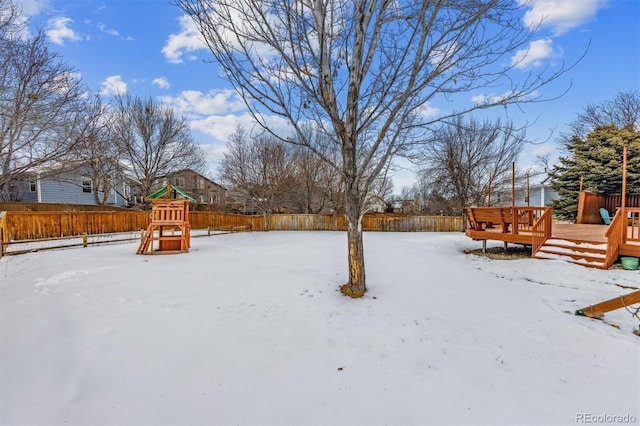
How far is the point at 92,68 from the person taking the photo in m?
7.94

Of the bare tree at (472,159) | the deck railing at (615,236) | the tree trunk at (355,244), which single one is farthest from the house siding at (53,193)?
the deck railing at (615,236)

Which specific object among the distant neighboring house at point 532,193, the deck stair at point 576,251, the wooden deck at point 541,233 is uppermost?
the distant neighboring house at point 532,193

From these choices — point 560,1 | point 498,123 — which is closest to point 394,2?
point 560,1

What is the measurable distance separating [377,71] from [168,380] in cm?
487

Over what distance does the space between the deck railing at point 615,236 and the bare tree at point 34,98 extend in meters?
12.0

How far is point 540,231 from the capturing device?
782 cm

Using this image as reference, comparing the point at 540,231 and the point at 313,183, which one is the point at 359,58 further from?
the point at 313,183

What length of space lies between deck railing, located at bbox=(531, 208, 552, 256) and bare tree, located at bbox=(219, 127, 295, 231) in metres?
14.3

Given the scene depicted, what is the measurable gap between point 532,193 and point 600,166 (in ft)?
42.5

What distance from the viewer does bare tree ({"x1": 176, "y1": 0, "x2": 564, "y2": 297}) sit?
12.7ft

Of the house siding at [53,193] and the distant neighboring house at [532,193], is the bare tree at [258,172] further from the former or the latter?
the distant neighboring house at [532,193]

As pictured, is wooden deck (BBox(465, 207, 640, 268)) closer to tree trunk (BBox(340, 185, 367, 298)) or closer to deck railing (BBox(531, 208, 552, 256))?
deck railing (BBox(531, 208, 552, 256))

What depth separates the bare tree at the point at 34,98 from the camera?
5707 mm

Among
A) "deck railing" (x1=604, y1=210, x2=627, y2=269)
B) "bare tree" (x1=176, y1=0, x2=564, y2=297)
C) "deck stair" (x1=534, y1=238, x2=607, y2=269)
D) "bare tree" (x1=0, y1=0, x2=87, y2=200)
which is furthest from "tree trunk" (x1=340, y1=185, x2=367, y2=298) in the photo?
"bare tree" (x1=0, y1=0, x2=87, y2=200)
